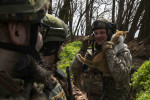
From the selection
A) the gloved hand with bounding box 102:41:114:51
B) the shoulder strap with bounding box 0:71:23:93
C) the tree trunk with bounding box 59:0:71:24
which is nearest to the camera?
the shoulder strap with bounding box 0:71:23:93

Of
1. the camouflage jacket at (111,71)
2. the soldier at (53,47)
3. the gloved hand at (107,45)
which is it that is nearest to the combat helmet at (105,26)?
the gloved hand at (107,45)

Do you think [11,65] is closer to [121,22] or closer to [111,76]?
[111,76]

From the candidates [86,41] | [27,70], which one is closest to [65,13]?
[86,41]

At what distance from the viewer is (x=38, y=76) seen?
4.66 feet

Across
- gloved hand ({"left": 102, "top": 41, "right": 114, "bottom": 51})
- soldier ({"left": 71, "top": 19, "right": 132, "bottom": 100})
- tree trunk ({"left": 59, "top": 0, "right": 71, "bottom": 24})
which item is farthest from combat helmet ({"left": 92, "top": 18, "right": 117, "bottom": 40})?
tree trunk ({"left": 59, "top": 0, "right": 71, "bottom": 24})

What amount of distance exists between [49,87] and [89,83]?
203 centimetres

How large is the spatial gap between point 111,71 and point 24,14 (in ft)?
8.71

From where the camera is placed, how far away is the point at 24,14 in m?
1.18

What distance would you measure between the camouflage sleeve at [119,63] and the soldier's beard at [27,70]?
7.57 feet

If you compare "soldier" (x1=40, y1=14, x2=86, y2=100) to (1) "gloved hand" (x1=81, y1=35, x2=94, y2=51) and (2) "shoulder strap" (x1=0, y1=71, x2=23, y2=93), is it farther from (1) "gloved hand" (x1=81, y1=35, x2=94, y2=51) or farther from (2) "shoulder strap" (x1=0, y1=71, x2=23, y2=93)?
(1) "gloved hand" (x1=81, y1=35, x2=94, y2=51)

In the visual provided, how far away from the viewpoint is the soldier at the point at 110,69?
3557 millimetres

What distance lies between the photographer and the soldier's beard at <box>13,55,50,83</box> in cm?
125

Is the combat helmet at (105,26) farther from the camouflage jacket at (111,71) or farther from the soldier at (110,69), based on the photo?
the camouflage jacket at (111,71)

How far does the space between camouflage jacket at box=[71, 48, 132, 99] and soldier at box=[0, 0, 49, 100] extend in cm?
242
